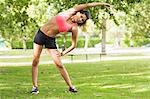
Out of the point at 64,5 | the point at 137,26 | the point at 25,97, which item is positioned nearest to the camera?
the point at 25,97

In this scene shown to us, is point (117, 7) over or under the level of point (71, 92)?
over

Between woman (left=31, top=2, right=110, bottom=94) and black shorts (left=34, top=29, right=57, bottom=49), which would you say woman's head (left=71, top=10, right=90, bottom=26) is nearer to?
woman (left=31, top=2, right=110, bottom=94)

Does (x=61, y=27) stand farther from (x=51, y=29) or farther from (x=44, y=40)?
(x=44, y=40)

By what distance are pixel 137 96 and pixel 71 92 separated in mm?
1364

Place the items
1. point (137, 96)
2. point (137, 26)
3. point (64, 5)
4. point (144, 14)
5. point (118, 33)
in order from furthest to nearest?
point (118, 33), point (137, 26), point (144, 14), point (64, 5), point (137, 96)

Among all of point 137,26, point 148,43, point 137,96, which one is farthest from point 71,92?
point 148,43

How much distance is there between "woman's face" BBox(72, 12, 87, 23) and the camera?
852cm

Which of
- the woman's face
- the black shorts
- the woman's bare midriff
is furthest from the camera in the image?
the black shorts

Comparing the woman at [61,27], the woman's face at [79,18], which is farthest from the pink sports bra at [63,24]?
the woman's face at [79,18]

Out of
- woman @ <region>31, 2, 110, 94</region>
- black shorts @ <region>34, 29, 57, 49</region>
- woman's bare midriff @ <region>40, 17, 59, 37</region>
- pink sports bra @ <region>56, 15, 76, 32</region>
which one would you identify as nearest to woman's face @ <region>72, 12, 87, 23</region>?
woman @ <region>31, 2, 110, 94</region>

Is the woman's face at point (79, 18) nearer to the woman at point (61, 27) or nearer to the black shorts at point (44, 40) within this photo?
the woman at point (61, 27)

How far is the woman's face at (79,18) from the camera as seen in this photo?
28.0 feet

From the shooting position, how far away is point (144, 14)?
160 feet

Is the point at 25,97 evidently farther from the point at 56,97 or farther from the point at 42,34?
the point at 42,34
